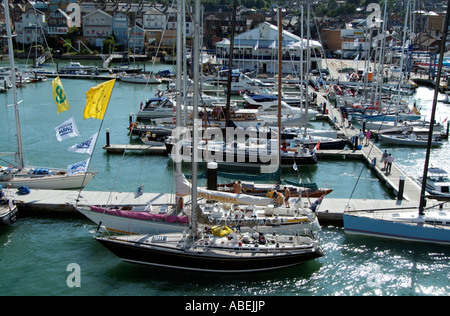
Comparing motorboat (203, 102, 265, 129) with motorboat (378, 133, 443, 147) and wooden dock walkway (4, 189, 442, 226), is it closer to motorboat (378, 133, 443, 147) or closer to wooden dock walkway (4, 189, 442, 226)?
motorboat (378, 133, 443, 147)

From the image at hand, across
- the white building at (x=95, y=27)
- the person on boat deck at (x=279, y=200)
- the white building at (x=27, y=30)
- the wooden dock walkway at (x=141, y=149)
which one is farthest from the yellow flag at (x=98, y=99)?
the white building at (x=95, y=27)

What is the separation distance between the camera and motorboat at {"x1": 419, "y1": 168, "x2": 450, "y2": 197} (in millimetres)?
30344

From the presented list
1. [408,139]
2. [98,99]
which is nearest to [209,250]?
[98,99]

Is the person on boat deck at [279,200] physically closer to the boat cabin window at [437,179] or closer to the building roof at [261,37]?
the boat cabin window at [437,179]

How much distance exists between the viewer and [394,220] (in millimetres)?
24516

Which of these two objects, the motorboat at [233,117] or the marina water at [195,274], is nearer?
the marina water at [195,274]

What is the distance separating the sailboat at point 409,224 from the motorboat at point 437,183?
521 cm

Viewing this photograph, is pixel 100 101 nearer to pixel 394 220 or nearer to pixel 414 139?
pixel 394 220

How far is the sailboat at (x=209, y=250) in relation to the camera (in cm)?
2039

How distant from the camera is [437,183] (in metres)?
30.6

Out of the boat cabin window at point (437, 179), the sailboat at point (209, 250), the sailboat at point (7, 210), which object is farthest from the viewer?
the boat cabin window at point (437, 179)

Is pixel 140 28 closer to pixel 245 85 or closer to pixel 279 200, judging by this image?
pixel 245 85

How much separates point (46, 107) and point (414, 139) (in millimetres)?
42962

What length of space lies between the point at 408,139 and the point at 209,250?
30.0 meters
